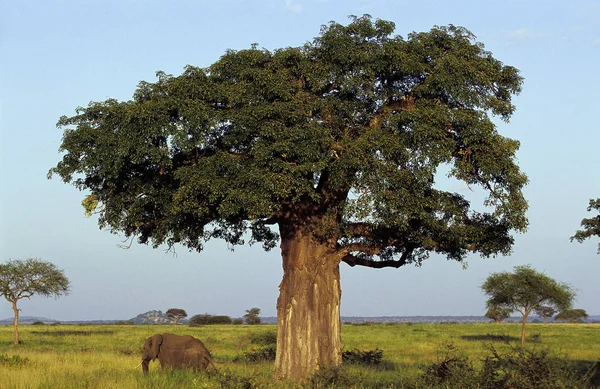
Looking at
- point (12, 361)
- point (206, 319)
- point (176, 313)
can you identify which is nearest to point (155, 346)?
point (12, 361)

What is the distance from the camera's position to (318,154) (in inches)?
661

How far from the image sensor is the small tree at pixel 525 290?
52375 millimetres

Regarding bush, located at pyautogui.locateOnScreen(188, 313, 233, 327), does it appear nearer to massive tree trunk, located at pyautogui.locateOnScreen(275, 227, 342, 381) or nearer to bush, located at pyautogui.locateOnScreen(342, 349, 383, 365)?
bush, located at pyautogui.locateOnScreen(342, 349, 383, 365)

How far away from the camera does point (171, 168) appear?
18.7m

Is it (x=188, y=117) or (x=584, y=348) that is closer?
(x=188, y=117)

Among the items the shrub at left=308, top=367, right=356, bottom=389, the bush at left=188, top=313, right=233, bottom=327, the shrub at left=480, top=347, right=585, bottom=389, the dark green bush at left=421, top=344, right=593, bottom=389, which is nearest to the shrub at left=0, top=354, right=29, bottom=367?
the shrub at left=308, top=367, right=356, bottom=389

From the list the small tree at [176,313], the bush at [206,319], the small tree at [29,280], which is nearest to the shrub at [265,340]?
the small tree at [29,280]

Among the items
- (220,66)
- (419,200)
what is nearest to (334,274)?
(419,200)

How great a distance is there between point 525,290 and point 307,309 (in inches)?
1467

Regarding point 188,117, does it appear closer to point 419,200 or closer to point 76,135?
point 76,135

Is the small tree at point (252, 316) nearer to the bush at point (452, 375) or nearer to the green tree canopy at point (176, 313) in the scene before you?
the green tree canopy at point (176, 313)

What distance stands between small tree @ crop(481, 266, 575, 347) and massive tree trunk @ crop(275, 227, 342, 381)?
119 feet

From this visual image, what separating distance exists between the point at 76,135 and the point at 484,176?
1096 centimetres

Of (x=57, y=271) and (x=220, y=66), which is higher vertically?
(x=220, y=66)
